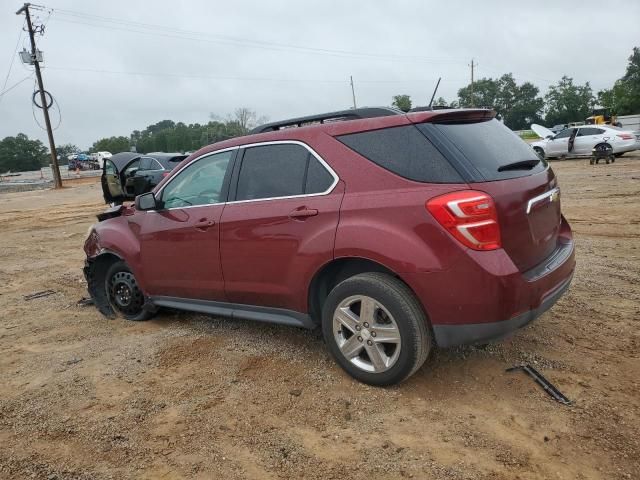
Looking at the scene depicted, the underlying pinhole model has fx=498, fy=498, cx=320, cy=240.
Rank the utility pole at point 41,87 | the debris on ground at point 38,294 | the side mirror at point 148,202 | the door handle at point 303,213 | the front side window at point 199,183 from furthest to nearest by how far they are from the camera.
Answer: the utility pole at point 41,87 < the debris on ground at point 38,294 < the side mirror at point 148,202 < the front side window at point 199,183 < the door handle at point 303,213

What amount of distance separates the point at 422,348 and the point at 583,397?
1.00 meters

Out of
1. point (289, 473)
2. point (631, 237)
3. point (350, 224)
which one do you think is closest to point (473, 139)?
point (350, 224)

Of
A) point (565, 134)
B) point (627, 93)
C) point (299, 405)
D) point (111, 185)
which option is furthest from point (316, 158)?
point (627, 93)

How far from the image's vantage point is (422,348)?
2967mm

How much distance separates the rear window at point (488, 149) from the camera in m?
2.93

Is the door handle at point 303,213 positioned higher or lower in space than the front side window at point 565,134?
higher

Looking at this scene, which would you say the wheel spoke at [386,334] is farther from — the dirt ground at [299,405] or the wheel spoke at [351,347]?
the dirt ground at [299,405]

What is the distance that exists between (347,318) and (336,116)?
142 centimetres

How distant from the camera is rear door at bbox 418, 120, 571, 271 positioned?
2834 mm

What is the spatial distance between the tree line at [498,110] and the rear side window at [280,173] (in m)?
57.8

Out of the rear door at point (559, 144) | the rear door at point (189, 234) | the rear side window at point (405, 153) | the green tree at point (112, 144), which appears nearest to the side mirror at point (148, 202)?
the rear door at point (189, 234)

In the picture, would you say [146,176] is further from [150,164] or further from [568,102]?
[568,102]

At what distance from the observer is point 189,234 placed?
13.5 feet

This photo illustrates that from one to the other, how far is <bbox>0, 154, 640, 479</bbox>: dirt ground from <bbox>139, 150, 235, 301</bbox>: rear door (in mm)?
499
